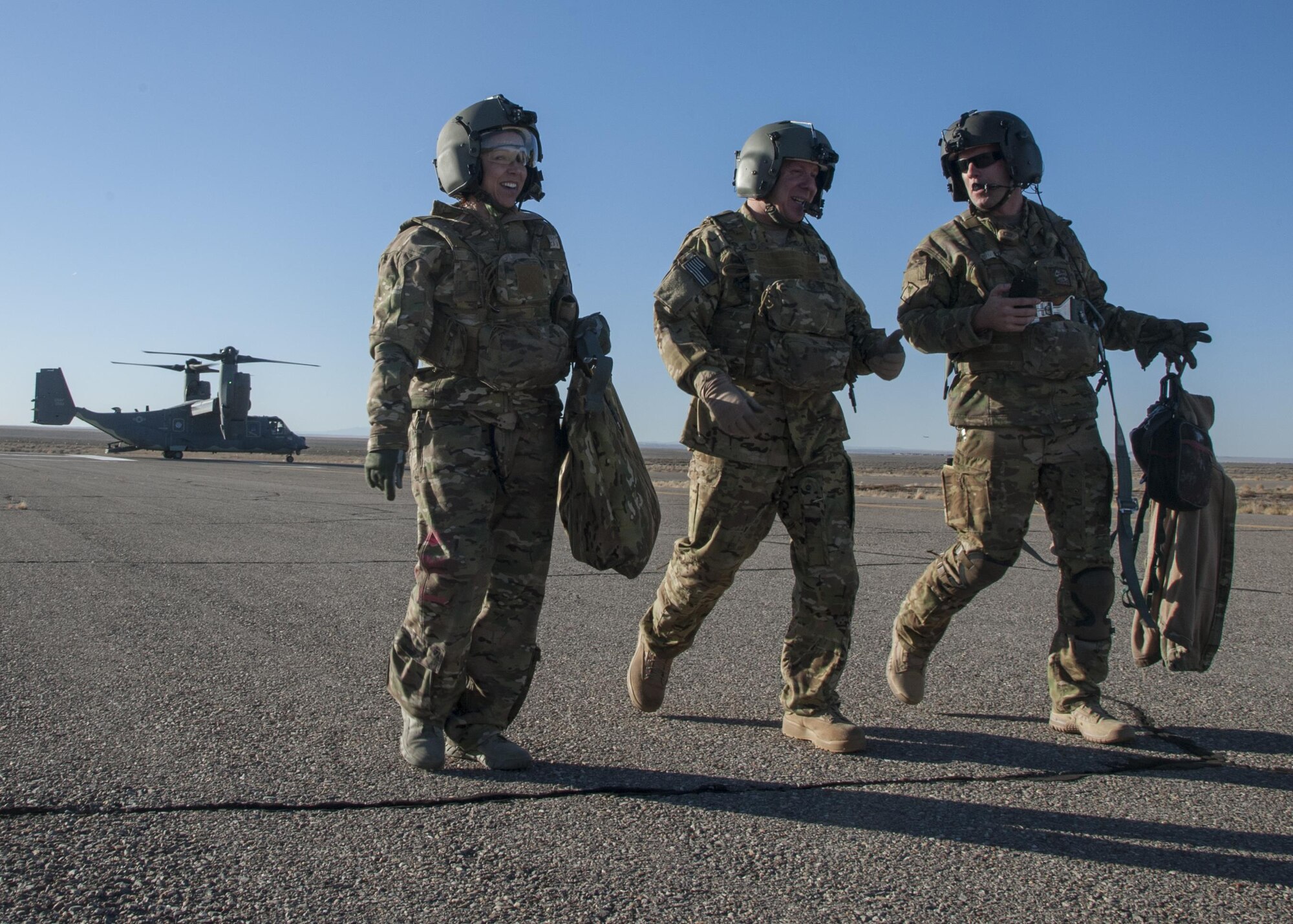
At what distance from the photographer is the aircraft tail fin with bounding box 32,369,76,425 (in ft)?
175

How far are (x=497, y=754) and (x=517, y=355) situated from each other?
1307 millimetres

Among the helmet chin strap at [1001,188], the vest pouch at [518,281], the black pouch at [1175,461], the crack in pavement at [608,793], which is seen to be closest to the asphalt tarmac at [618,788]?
the crack in pavement at [608,793]

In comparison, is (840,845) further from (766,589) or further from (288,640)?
(766,589)

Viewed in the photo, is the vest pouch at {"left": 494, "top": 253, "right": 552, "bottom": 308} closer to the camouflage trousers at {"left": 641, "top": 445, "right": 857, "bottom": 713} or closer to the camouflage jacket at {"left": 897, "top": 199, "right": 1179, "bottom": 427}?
the camouflage trousers at {"left": 641, "top": 445, "right": 857, "bottom": 713}

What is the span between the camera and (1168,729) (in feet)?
13.6

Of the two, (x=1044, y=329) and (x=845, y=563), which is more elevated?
(x=1044, y=329)

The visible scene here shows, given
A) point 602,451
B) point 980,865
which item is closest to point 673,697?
point 602,451

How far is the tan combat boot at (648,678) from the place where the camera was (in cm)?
428

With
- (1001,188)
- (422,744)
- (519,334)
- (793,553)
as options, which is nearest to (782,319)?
(793,553)

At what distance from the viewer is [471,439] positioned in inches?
146

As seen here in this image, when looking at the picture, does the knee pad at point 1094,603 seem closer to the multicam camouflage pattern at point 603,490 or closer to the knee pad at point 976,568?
the knee pad at point 976,568

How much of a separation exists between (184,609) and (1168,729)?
17.4 feet

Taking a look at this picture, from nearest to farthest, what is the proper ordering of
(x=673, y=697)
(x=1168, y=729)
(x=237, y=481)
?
(x=1168, y=729), (x=673, y=697), (x=237, y=481)

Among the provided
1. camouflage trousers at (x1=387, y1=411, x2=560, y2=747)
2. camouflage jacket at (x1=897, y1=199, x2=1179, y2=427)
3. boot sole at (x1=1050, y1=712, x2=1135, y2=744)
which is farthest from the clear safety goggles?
boot sole at (x1=1050, y1=712, x2=1135, y2=744)
